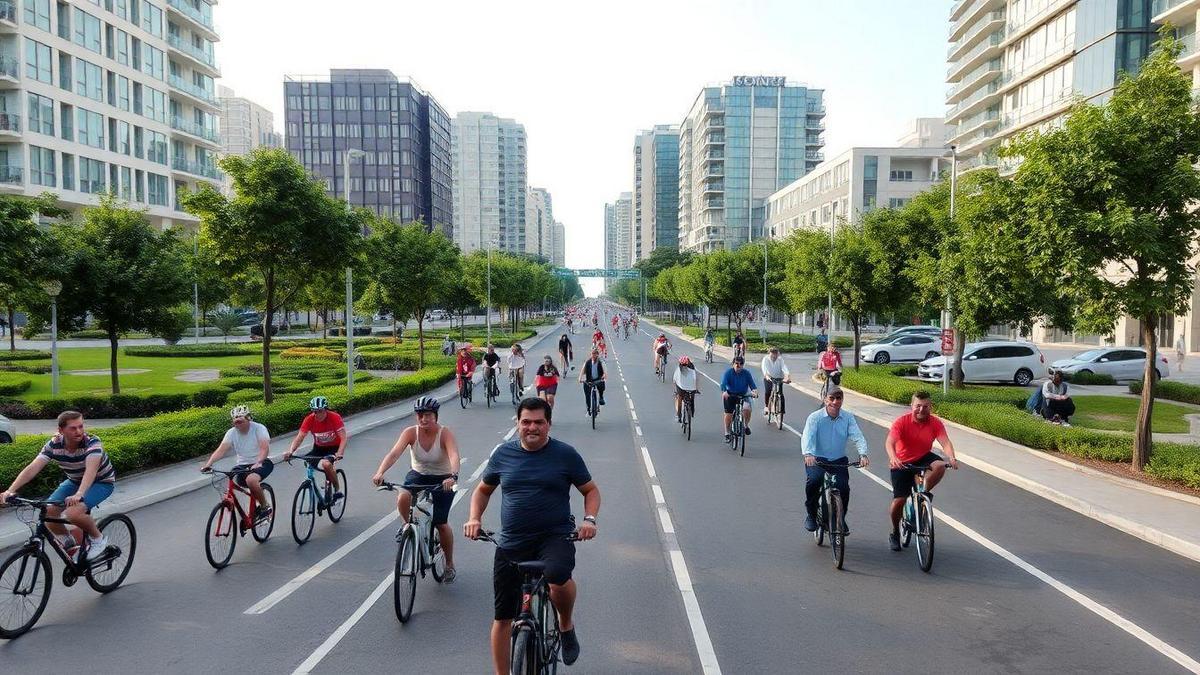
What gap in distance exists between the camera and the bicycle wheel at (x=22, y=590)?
19.8 feet

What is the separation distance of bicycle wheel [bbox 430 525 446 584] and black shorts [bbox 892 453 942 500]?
4.85m

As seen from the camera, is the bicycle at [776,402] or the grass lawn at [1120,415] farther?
the bicycle at [776,402]

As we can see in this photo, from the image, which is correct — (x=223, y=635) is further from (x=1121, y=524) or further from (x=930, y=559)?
(x=1121, y=524)

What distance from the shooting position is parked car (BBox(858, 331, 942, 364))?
37.5m

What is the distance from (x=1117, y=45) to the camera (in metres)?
43.3

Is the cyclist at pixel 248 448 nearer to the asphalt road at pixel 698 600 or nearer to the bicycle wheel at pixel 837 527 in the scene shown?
the asphalt road at pixel 698 600

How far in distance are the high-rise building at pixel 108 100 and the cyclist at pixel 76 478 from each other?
33630 millimetres

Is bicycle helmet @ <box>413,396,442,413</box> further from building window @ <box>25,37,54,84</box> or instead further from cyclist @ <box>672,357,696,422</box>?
building window @ <box>25,37,54,84</box>

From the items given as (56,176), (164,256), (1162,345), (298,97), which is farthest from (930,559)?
(298,97)

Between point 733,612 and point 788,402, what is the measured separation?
17200mm

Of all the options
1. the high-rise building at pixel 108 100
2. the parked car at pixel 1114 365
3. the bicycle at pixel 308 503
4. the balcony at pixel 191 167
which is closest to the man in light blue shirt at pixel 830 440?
the bicycle at pixel 308 503

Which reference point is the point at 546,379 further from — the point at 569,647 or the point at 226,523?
the point at 569,647

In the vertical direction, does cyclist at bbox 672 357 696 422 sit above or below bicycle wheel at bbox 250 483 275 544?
above

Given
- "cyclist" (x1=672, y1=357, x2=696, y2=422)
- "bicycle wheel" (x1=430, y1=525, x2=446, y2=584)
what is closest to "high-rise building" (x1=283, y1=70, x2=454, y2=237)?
"cyclist" (x1=672, y1=357, x2=696, y2=422)
